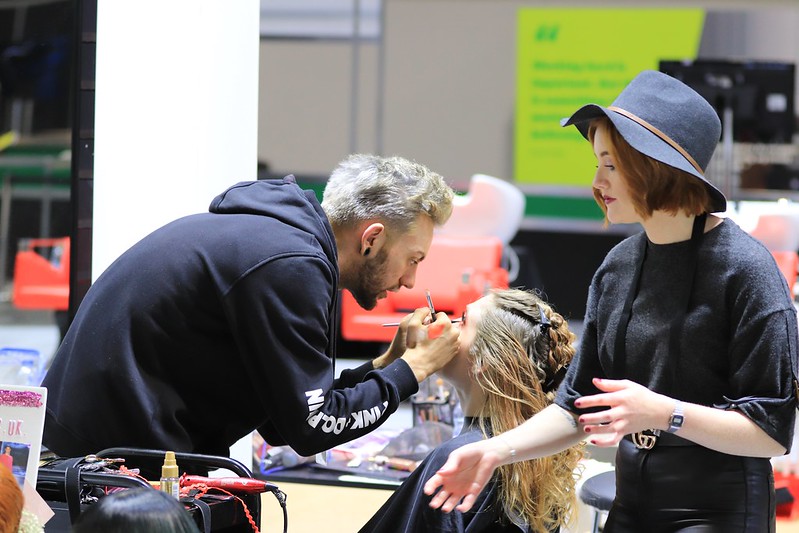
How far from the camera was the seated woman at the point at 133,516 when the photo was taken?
4.18 ft

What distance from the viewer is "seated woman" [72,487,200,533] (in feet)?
4.18

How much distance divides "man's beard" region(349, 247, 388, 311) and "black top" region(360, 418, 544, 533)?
361mm

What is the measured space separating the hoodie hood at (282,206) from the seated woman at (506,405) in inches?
17.5

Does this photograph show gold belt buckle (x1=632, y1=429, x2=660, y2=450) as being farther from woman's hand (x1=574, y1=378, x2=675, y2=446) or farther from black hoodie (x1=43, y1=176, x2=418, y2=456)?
black hoodie (x1=43, y1=176, x2=418, y2=456)

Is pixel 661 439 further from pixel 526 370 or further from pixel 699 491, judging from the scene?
pixel 526 370

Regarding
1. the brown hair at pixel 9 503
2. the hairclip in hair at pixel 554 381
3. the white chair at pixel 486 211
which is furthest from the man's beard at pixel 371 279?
the white chair at pixel 486 211

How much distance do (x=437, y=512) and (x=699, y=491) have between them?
0.65 metres

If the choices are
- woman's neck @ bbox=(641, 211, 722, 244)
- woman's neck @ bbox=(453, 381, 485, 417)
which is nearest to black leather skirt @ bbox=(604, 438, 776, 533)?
woman's neck @ bbox=(641, 211, 722, 244)

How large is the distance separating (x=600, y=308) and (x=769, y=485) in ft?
1.33

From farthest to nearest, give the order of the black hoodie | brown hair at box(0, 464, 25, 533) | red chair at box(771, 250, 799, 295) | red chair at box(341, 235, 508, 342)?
1. red chair at box(341, 235, 508, 342)
2. red chair at box(771, 250, 799, 295)
3. the black hoodie
4. brown hair at box(0, 464, 25, 533)

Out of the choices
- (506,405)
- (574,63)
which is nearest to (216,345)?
(506,405)

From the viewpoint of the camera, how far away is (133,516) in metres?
1.28

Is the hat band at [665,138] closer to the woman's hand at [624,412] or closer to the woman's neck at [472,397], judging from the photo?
the woman's hand at [624,412]

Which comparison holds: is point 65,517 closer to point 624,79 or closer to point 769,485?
point 769,485
